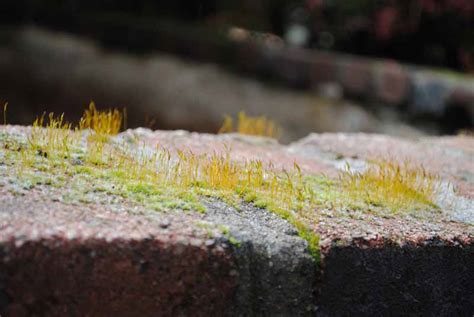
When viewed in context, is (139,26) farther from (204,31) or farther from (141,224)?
(141,224)

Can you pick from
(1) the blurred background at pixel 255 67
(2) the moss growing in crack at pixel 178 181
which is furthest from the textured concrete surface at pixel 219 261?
(1) the blurred background at pixel 255 67

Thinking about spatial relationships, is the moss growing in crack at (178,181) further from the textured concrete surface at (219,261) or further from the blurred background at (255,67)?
the blurred background at (255,67)

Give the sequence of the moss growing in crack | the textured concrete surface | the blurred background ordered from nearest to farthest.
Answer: the textured concrete surface → the moss growing in crack → the blurred background

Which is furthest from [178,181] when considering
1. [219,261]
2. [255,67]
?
[255,67]

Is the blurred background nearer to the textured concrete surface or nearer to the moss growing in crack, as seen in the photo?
the moss growing in crack

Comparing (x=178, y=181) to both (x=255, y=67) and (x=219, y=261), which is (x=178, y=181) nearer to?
(x=219, y=261)

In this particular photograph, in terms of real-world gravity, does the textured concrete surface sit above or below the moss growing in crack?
below

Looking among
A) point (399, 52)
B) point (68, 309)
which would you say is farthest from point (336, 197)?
point (399, 52)

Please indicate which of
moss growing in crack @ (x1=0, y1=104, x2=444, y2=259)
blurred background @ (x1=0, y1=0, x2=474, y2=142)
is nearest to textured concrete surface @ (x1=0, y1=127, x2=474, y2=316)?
moss growing in crack @ (x1=0, y1=104, x2=444, y2=259)
